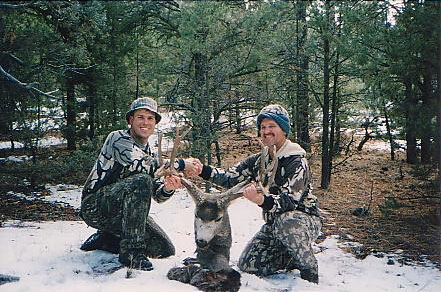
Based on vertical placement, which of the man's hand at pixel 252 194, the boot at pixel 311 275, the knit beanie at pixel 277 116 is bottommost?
the boot at pixel 311 275

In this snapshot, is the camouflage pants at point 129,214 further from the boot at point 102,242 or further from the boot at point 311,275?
the boot at point 311,275

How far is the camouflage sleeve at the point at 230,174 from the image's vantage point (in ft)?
16.7

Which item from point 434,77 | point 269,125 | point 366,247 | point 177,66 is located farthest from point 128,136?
point 434,77

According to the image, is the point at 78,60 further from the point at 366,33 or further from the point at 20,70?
the point at 366,33

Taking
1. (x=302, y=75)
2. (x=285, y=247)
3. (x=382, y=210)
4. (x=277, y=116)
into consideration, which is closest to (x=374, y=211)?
(x=382, y=210)

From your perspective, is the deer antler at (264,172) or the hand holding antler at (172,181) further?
the hand holding antler at (172,181)

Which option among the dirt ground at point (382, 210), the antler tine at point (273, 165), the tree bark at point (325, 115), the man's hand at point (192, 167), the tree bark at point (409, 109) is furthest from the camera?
the tree bark at point (325, 115)

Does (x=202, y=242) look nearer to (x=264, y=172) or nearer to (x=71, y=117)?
(x=264, y=172)

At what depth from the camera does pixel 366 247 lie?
6434mm

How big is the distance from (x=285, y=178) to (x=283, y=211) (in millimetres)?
346

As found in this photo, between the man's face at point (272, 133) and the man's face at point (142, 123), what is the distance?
1205 millimetres

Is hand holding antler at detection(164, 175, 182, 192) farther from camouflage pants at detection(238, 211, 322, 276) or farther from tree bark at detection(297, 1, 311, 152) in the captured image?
tree bark at detection(297, 1, 311, 152)

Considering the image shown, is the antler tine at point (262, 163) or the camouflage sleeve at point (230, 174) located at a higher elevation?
the antler tine at point (262, 163)

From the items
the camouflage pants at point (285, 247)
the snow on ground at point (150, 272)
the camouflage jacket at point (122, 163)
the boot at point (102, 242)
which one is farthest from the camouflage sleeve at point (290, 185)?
the boot at point (102, 242)
